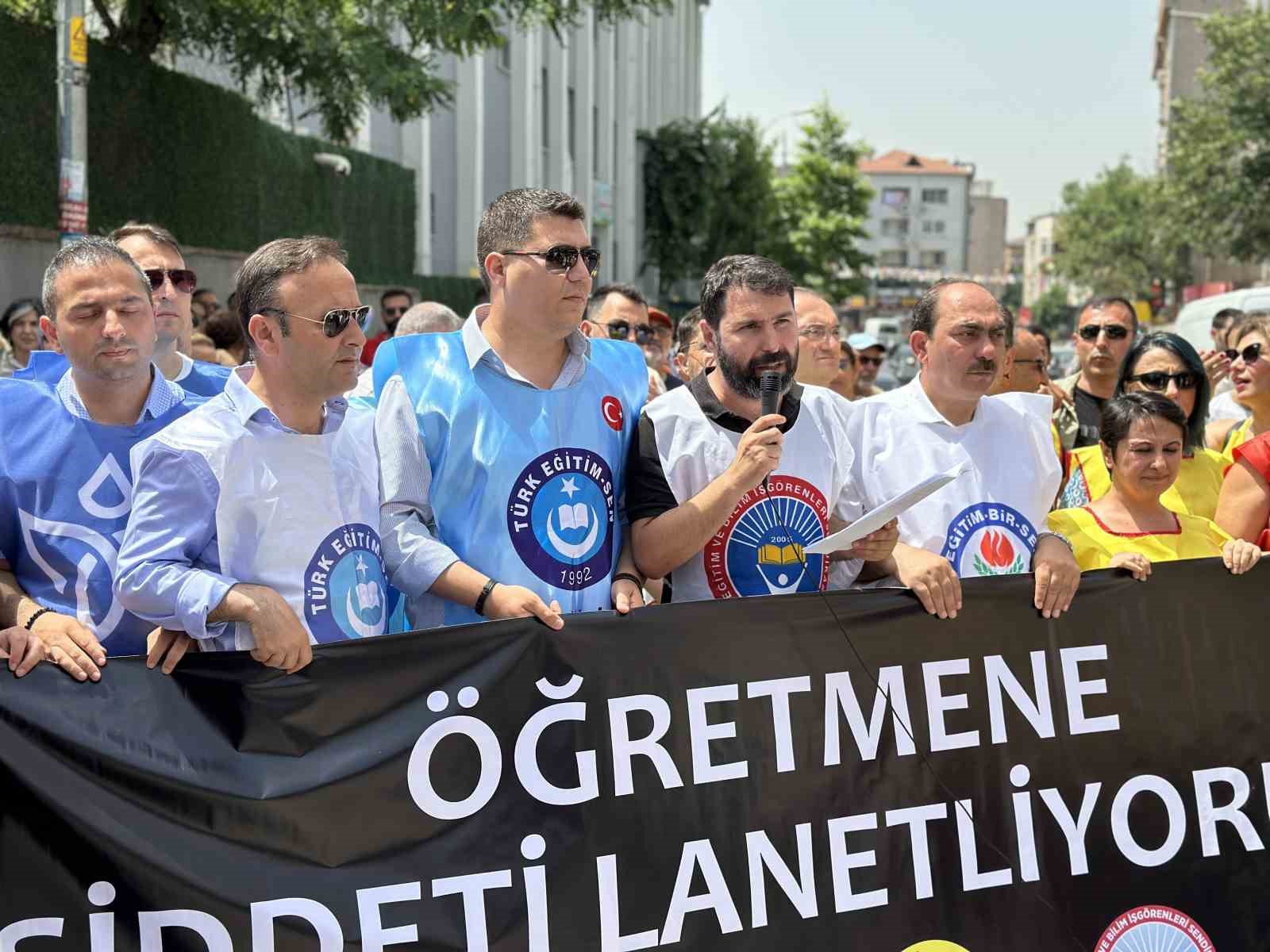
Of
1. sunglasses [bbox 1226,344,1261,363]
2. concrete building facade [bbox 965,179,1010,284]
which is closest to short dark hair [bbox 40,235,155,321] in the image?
sunglasses [bbox 1226,344,1261,363]

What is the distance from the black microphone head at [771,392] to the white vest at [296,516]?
0.96 m

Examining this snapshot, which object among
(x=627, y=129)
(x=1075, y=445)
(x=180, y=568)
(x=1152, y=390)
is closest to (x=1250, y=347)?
(x=1152, y=390)

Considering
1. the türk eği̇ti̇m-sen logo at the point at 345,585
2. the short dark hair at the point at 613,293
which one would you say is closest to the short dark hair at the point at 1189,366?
the short dark hair at the point at 613,293

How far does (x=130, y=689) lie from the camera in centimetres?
313

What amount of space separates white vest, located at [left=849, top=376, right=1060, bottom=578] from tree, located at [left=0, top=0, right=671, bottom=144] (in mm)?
8466

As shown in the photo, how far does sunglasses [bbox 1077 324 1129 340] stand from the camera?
6844mm

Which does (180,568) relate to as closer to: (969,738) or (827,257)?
(969,738)

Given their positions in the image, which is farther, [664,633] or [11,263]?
[11,263]

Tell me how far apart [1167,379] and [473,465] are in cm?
302

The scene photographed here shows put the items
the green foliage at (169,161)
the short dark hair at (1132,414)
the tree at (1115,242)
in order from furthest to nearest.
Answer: the tree at (1115,242) → the green foliage at (169,161) → the short dark hair at (1132,414)

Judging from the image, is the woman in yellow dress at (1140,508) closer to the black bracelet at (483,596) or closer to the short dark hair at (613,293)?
the black bracelet at (483,596)

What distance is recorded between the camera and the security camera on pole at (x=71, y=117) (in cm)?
823

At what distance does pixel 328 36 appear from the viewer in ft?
40.0

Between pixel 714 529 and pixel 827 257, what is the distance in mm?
52701
